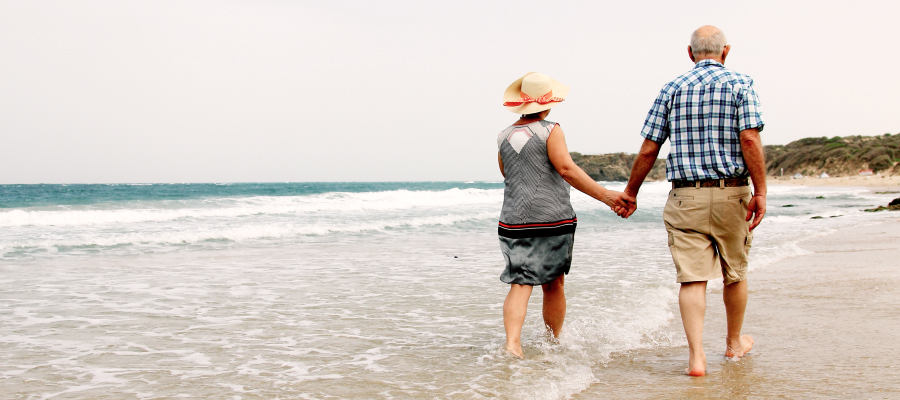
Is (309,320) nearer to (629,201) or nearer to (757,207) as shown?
(629,201)

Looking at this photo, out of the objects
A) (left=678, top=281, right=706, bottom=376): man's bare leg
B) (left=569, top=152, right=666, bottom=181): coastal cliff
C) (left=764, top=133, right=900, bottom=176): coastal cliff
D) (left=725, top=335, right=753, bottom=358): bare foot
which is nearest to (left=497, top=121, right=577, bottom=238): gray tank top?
(left=678, top=281, right=706, bottom=376): man's bare leg

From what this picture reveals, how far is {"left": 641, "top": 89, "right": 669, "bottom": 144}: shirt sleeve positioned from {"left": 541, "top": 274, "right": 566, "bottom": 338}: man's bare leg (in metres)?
1.04

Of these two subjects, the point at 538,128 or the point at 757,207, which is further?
the point at 538,128

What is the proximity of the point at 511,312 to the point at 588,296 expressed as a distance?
7.09 ft

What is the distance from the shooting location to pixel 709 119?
3.24 metres

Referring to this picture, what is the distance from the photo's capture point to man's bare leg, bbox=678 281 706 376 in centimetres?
332

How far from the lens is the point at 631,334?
425 cm

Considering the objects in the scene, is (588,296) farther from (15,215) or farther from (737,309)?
(15,215)

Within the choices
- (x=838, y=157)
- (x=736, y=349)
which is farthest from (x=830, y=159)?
(x=736, y=349)

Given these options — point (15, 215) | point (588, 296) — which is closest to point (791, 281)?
point (588, 296)

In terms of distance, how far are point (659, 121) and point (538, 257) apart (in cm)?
101

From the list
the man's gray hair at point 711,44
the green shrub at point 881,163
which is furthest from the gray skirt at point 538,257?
the green shrub at point 881,163

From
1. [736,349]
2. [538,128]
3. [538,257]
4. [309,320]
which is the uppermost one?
[538,128]

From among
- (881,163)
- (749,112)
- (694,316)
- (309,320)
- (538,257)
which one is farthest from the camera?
(881,163)
